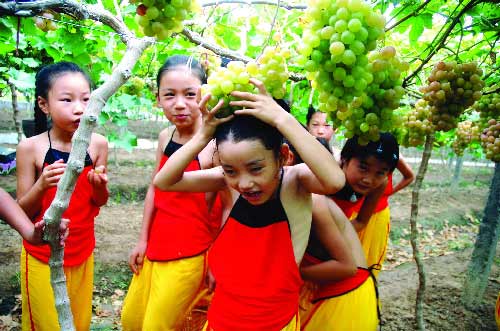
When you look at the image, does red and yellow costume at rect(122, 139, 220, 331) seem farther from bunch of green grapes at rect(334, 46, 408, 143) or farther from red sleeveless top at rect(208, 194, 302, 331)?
bunch of green grapes at rect(334, 46, 408, 143)

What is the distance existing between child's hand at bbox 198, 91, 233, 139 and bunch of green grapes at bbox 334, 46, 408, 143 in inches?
17.3

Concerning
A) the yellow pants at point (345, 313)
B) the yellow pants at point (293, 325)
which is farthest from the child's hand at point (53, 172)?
the yellow pants at point (345, 313)

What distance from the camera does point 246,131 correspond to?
5.01ft

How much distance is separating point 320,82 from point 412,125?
192 centimetres

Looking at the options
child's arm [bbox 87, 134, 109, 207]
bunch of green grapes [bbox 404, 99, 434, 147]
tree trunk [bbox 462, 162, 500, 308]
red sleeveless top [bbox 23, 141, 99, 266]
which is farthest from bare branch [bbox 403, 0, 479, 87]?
tree trunk [bbox 462, 162, 500, 308]

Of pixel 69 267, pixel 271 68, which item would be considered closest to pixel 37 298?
pixel 69 267

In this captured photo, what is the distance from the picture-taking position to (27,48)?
14.0 feet

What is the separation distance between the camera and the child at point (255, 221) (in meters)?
1.54

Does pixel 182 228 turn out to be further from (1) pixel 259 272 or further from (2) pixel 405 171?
(2) pixel 405 171

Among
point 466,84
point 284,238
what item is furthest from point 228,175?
point 466,84

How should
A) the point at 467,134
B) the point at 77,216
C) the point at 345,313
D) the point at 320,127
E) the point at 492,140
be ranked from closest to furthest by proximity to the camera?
the point at 345,313, the point at 77,216, the point at 492,140, the point at 320,127, the point at 467,134

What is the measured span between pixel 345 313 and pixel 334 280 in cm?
20

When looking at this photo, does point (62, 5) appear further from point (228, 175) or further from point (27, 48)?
point (27, 48)

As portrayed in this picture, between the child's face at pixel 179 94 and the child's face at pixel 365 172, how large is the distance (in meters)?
1.14
